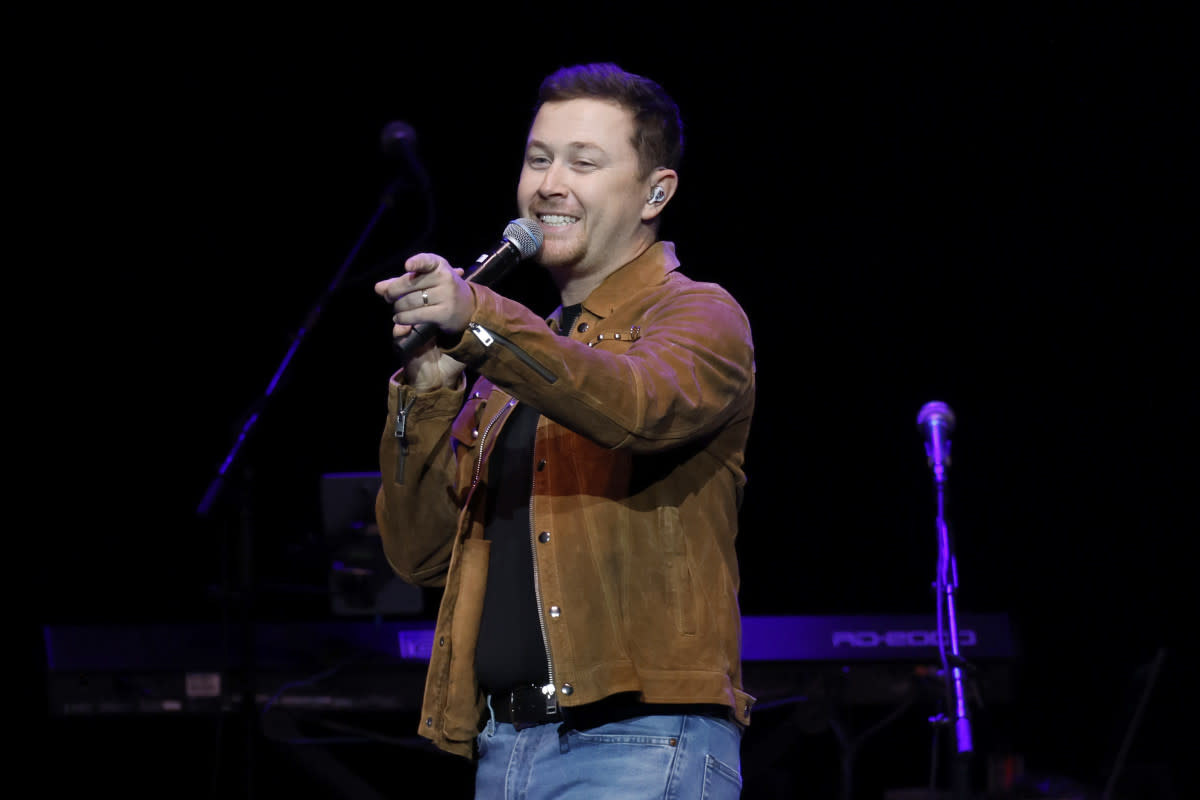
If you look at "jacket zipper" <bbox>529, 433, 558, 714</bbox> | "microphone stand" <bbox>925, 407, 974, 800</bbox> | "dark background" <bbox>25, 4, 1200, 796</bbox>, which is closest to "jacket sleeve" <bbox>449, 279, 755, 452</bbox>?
"jacket zipper" <bbox>529, 433, 558, 714</bbox>

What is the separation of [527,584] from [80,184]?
11.8 feet

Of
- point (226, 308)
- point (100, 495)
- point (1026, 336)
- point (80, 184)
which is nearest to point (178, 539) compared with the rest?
point (100, 495)

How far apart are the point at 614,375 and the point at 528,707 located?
0.50 m

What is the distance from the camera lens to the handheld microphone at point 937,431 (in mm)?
Answer: 3219

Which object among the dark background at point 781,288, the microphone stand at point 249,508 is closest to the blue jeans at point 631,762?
the microphone stand at point 249,508

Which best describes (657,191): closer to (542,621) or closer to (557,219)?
(557,219)

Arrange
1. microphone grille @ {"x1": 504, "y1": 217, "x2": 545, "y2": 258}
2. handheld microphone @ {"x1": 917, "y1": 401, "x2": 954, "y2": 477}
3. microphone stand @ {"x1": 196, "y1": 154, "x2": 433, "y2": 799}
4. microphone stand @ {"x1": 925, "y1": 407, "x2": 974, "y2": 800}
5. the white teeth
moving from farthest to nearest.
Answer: microphone stand @ {"x1": 196, "y1": 154, "x2": 433, "y2": 799} → handheld microphone @ {"x1": 917, "y1": 401, "x2": 954, "y2": 477} → microphone stand @ {"x1": 925, "y1": 407, "x2": 974, "y2": 800} → the white teeth → microphone grille @ {"x1": 504, "y1": 217, "x2": 545, "y2": 258}

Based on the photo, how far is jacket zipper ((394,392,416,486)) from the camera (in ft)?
5.90

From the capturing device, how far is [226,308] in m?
4.78

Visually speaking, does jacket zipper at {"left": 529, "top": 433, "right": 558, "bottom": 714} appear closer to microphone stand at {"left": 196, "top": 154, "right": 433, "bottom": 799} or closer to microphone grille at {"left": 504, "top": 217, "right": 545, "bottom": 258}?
microphone grille at {"left": 504, "top": 217, "right": 545, "bottom": 258}

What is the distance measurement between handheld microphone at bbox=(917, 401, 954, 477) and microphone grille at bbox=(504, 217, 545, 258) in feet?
5.81

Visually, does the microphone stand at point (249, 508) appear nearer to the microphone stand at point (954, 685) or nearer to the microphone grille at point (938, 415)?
the microphone grille at point (938, 415)

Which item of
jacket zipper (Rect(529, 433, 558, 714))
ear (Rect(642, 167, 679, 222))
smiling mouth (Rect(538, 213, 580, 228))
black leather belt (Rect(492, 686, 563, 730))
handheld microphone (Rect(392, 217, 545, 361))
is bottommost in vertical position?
black leather belt (Rect(492, 686, 563, 730))

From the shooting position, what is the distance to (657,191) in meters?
1.99
